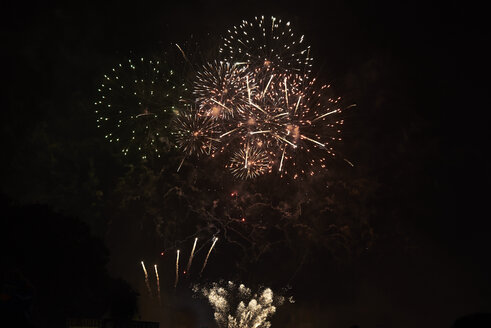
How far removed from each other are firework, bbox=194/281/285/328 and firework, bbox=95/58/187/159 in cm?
996

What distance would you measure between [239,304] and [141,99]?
12.6m

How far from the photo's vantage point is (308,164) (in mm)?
26047

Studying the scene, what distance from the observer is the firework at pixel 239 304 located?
100 feet

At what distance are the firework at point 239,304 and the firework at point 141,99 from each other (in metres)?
9.96

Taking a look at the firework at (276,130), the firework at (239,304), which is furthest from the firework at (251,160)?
the firework at (239,304)

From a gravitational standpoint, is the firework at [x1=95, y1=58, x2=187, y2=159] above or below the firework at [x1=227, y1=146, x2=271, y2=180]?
above

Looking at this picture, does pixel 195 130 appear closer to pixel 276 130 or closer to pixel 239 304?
pixel 276 130

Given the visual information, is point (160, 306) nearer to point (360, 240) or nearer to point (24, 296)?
point (360, 240)

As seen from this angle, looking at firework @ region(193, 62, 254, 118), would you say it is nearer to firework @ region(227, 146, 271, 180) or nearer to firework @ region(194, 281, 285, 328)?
firework @ region(227, 146, 271, 180)

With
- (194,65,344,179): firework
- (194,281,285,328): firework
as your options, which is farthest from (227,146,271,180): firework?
(194,281,285,328): firework

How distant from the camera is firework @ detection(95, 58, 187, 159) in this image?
25609 millimetres

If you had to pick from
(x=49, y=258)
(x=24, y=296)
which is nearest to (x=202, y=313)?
(x=49, y=258)

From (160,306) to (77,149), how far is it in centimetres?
1060

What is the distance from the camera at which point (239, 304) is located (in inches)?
1223
